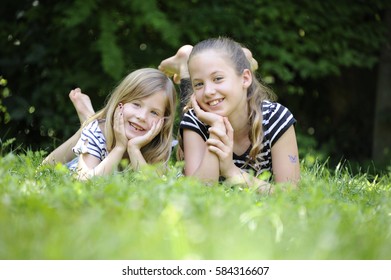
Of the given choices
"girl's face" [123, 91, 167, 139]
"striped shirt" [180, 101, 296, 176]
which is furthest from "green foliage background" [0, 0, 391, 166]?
"striped shirt" [180, 101, 296, 176]

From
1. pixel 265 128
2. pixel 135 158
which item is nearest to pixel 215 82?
pixel 265 128

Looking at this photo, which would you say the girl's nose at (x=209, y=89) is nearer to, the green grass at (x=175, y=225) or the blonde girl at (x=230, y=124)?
the blonde girl at (x=230, y=124)

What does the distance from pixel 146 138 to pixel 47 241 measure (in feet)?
6.58

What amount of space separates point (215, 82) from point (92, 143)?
864 mm

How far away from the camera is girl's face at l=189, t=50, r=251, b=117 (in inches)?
135

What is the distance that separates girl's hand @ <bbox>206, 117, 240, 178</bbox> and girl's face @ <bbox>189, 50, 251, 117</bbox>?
5.4 inches

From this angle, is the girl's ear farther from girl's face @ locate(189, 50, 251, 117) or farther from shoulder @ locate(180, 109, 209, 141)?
shoulder @ locate(180, 109, 209, 141)

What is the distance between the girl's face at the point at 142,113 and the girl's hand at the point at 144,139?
0.16 ft

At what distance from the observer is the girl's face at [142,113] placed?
3703 mm

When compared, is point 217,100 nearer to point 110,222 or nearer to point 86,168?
point 86,168

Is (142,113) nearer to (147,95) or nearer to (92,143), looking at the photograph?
(147,95)

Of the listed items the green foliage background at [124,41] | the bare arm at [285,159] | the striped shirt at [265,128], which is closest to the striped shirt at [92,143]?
the striped shirt at [265,128]

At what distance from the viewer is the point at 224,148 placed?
334cm

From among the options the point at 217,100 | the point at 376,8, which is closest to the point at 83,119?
→ the point at 217,100
